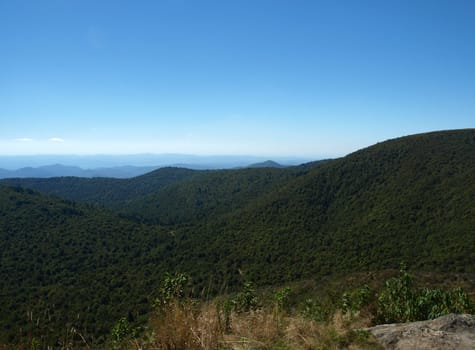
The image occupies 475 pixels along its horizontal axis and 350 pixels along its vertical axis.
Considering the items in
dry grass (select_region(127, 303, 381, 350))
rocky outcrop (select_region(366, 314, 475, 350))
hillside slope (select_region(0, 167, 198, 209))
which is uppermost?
dry grass (select_region(127, 303, 381, 350))

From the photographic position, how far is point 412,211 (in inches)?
1430

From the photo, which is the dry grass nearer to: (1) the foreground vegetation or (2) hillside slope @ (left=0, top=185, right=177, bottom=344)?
(1) the foreground vegetation

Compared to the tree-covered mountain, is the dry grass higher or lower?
higher

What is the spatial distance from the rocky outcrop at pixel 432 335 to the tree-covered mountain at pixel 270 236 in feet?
66.8

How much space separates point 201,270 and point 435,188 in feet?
105

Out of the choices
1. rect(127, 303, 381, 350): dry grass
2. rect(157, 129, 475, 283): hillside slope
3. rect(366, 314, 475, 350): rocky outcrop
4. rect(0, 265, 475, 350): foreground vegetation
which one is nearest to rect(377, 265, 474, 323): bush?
rect(0, 265, 475, 350): foreground vegetation

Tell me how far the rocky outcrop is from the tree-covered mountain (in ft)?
66.8

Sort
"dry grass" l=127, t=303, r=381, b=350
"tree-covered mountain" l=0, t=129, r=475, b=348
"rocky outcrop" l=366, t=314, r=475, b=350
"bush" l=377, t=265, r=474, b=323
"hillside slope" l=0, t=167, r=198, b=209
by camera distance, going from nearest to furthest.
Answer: "dry grass" l=127, t=303, r=381, b=350 → "rocky outcrop" l=366, t=314, r=475, b=350 → "bush" l=377, t=265, r=474, b=323 → "tree-covered mountain" l=0, t=129, r=475, b=348 → "hillside slope" l=0, t=167, r=198, b=209

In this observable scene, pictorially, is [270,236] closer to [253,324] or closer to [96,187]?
[253,324]

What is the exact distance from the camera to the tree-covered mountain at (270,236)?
1092 inches

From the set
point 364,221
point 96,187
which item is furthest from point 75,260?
point 96,187

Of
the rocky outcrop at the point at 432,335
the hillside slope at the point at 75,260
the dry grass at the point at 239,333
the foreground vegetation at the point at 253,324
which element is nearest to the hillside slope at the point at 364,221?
the hillside slope at the point at 75,260

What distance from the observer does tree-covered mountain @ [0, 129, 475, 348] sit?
91.0 feet

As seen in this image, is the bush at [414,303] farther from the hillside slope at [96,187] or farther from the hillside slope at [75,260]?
the hillside slope at [96,187]
